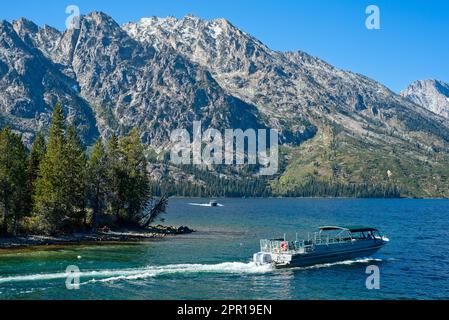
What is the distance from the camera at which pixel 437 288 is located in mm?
61188

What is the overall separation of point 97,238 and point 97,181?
16.1 metres

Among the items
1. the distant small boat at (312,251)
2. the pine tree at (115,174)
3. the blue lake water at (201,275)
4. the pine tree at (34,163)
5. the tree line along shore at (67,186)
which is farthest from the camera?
the pine tree at (115,174)

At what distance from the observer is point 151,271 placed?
6631cm

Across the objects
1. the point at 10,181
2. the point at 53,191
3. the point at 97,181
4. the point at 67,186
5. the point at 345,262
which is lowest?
the point at 345,262

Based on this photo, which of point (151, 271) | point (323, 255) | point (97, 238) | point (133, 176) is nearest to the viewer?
point (151, 271)

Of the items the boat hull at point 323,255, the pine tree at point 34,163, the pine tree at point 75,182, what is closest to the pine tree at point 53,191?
the pine tree at point 75,182

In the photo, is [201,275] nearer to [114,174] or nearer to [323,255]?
[323,255]

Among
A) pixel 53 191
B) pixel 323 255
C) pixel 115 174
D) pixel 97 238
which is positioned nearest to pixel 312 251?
pixel 323 255

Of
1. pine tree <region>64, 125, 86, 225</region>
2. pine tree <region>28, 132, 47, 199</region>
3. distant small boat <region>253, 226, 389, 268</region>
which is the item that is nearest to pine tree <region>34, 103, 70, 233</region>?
pine tree <region>64, 125, 86, 225</region>

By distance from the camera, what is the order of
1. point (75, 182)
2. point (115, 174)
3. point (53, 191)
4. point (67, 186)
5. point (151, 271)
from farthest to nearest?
point (115, 174) → point (75, 182) → point (67, 186) → point (53, 191) → point (151, 271)

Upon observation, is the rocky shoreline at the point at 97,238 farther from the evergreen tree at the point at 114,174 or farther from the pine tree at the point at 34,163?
the pine tree at the point at 34,163

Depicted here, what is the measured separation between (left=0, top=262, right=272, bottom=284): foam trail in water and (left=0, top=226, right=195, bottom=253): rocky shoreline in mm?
29570

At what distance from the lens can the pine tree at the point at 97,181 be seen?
11281 centimetres
